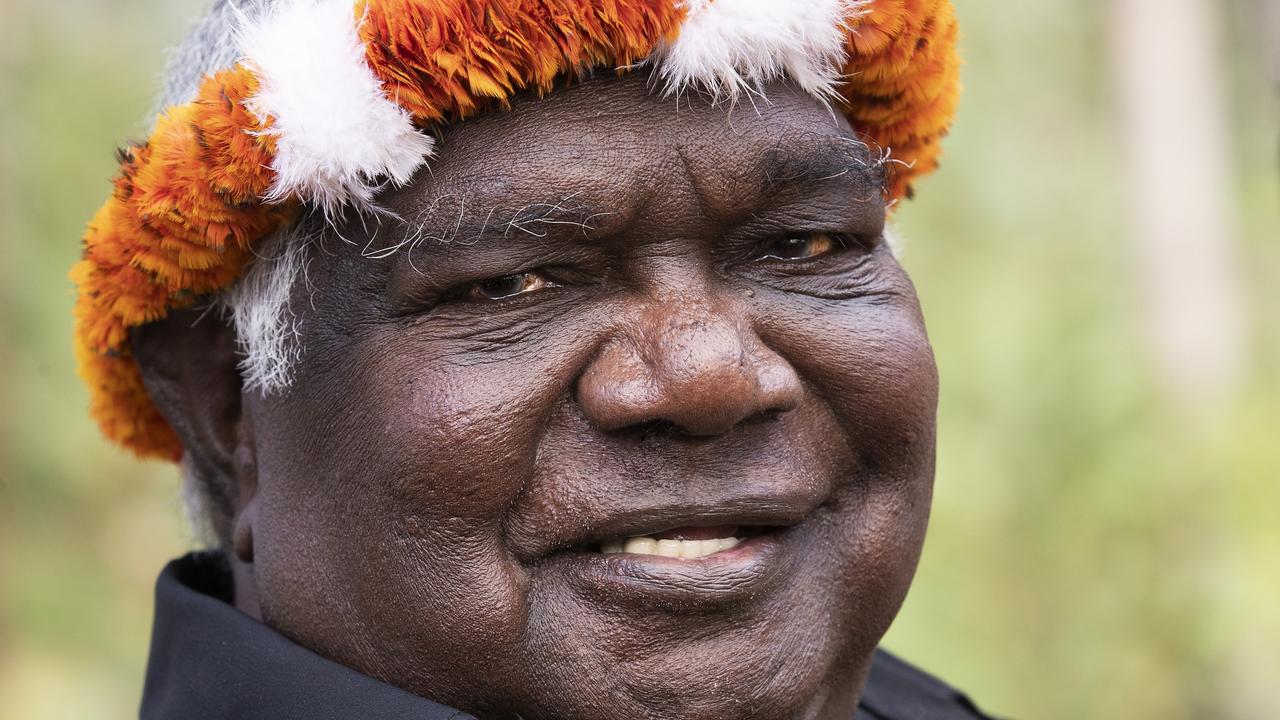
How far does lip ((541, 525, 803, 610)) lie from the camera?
6.57ft

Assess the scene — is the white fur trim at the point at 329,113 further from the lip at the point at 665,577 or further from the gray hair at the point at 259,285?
the lip at the point at 665,577

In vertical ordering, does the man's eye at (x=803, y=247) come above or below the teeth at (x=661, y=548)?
above

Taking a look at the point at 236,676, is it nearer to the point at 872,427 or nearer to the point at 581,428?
the point at 581,428

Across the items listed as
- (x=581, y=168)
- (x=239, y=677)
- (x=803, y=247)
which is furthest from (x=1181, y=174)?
(x=239, y=677)

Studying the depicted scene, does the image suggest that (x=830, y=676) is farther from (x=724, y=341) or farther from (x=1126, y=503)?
(x=1126, y=503)

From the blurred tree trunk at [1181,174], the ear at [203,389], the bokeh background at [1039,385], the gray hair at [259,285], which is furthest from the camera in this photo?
the blurred tree trunk at [1181,174]

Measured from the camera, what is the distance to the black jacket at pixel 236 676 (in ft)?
6.64

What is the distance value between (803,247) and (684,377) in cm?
46

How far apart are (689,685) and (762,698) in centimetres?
14

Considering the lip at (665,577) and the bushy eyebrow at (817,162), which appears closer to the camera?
the lip at (665,577)

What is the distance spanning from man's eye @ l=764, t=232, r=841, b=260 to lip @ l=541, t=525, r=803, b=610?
21.3 inches

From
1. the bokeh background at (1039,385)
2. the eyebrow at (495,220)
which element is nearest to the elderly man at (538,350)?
the eyebrow at (495,220)

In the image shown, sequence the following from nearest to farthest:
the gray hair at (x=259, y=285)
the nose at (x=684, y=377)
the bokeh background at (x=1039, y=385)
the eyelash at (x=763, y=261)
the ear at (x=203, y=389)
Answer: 1. the nose at (x=684, y=377)
2. the eyelash at (x=763, y=261)
3. the gray hair at (x=259, y=285)
4. the ear at (x=203, y=389)
5. the bokeh background at (x=1039, y=385)

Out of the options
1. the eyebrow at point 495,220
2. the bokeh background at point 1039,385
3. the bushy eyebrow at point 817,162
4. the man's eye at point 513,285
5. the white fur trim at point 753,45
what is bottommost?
the bokeh background at point 1039,385
